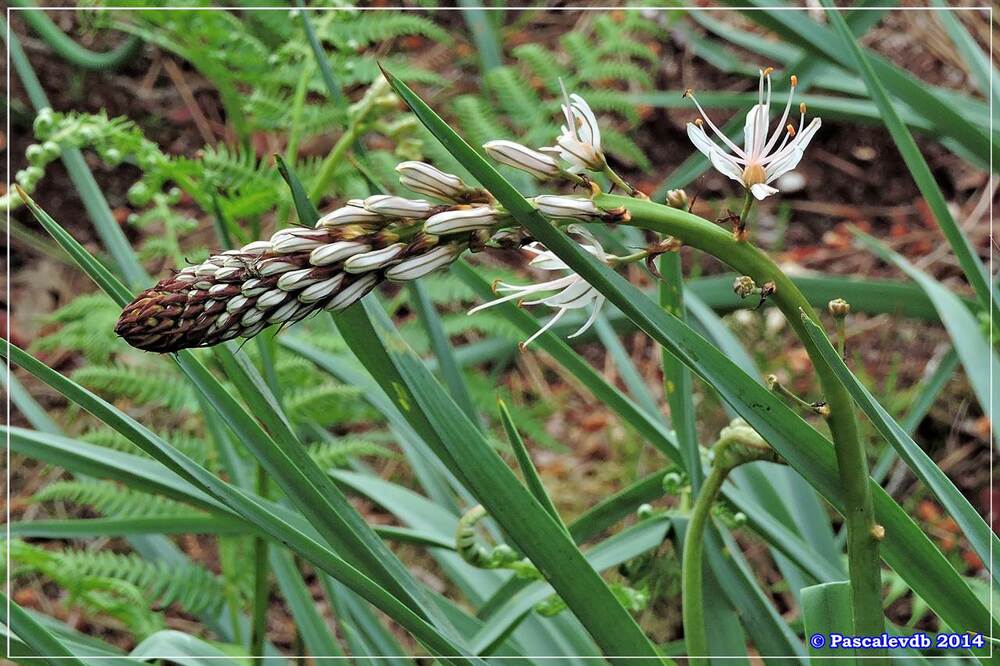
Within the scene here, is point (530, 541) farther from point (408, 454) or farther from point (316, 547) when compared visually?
point (408, 454)

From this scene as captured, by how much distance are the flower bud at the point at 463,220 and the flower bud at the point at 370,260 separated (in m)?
0.03

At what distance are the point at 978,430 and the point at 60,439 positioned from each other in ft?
6.06

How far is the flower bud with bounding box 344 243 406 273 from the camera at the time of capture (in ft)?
2.11

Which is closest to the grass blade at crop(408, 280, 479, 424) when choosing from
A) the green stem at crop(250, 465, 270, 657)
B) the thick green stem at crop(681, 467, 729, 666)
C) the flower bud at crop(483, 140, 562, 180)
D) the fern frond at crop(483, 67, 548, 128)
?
the green stem at crop(250, 465, 270, 657)

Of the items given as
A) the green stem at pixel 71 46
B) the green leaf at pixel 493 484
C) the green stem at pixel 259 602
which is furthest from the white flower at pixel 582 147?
the green stem at pixel 71 46

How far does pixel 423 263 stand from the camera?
0.65 metres

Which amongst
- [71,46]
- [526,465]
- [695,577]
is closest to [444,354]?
[526,465]

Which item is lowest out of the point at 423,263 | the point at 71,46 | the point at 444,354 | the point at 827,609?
the point at 827,609

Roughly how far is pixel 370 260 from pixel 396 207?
0.04 meters

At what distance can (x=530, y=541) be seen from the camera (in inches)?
31.0

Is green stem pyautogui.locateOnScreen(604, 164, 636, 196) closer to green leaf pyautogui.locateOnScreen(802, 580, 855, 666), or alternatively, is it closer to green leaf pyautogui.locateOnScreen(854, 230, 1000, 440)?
green leaf pyautogui.locateOnScreen(802, 580, 855, 666)

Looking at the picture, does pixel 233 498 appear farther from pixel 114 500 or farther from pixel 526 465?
pixel 114 500

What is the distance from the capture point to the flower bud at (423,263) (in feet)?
2.14

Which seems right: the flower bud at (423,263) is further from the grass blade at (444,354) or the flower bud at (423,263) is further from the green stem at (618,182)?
the grass blade at (444,354)
